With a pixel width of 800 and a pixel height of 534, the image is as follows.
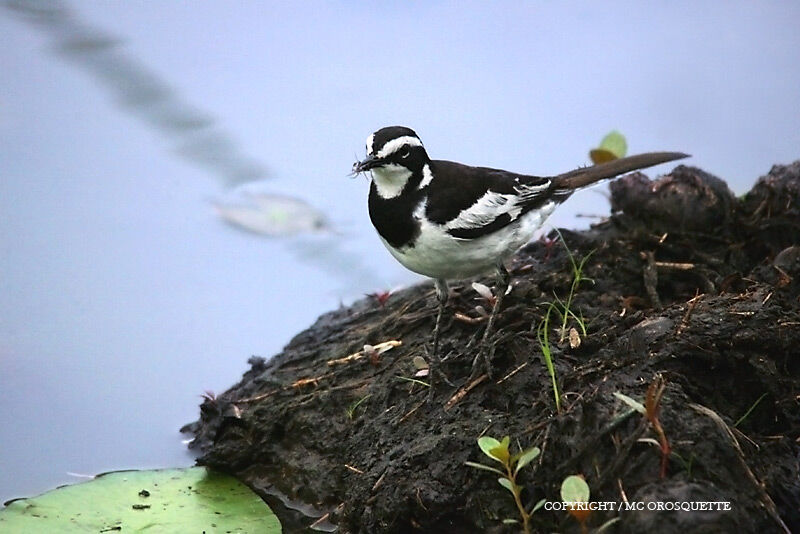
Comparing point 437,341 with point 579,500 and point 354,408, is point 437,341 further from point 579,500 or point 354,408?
point 579,500

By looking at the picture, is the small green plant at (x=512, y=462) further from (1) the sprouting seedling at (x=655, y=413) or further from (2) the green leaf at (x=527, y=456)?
(1) the sprouting seedling at (x=655, y=413)

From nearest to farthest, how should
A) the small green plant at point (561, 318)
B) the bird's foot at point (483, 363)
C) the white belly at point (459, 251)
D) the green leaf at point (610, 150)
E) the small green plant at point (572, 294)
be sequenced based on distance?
the small green plant at point (561, 318)
the bird's foot at point (483, 363)
the small green plant at point (572, 294)
the white belly at point (459, 251)
the green leaf at point (610, 150)

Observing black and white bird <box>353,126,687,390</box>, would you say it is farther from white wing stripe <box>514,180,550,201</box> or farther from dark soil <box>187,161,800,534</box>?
dark soil <box>187,161,800,534</box>

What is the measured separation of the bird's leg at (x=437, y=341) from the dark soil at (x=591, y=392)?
0.06m

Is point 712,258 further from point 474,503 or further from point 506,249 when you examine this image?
point 474,503

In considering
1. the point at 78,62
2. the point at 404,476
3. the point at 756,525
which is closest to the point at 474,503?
the point at 404,476

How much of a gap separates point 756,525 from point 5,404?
4061 millimetres

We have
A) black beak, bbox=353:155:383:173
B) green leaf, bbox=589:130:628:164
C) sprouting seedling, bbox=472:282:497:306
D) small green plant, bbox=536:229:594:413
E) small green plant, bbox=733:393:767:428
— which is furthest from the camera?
green leaf, bbox=589:130:628:164

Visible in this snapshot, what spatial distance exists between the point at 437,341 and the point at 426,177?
32.6 inches

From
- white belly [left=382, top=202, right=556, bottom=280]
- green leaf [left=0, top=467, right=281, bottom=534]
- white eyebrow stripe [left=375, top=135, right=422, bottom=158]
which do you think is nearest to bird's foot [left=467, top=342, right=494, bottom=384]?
white belly [left=382, top=202, right=556, bottom=280]

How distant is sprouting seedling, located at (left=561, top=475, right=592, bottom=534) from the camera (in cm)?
325

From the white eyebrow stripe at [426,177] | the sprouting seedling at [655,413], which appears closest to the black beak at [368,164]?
the white eyebrow stripe at [426,177]

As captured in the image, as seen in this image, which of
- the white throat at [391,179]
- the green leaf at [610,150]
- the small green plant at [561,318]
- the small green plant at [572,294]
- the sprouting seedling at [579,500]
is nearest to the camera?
the sprouting seedling at [579,500]

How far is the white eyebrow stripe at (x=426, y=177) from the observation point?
16.0 feet
